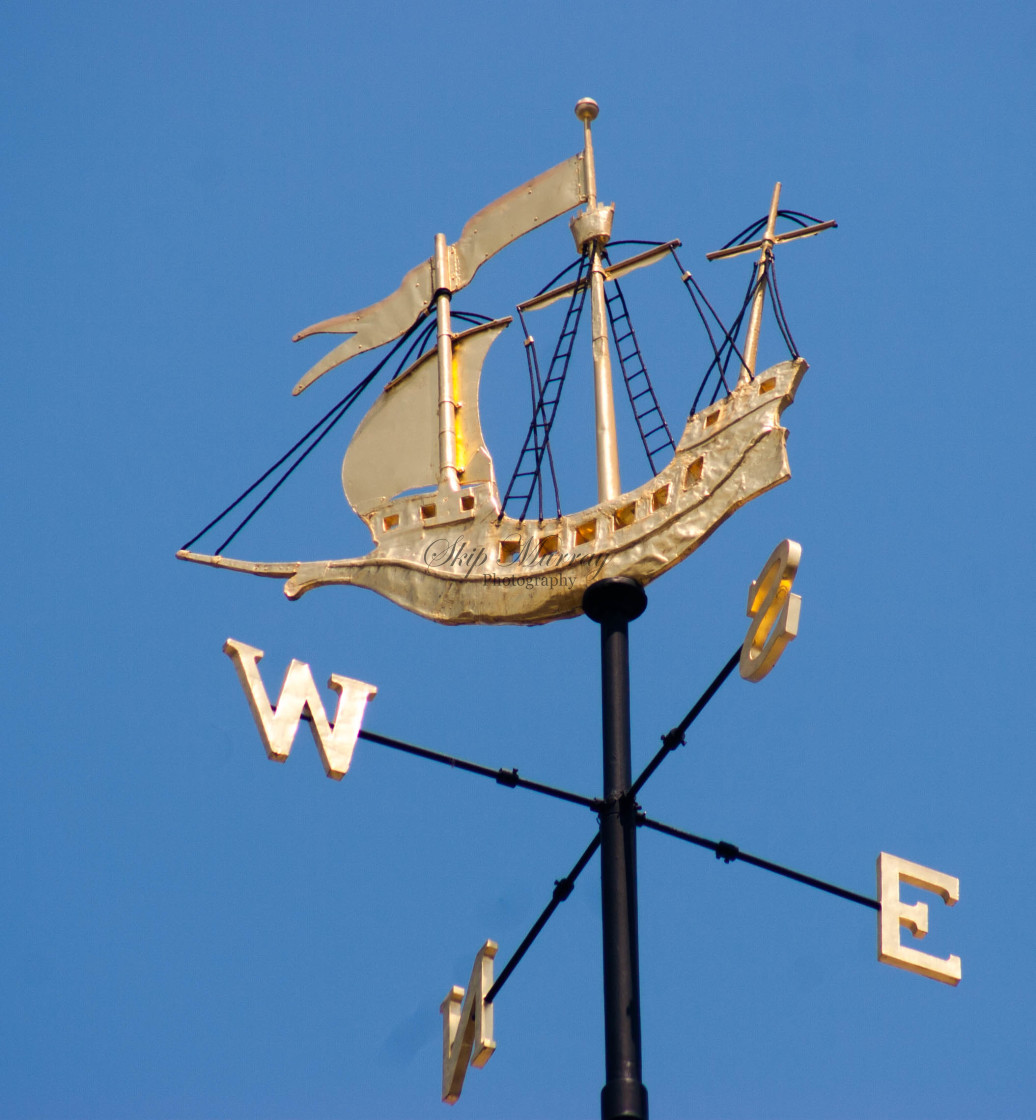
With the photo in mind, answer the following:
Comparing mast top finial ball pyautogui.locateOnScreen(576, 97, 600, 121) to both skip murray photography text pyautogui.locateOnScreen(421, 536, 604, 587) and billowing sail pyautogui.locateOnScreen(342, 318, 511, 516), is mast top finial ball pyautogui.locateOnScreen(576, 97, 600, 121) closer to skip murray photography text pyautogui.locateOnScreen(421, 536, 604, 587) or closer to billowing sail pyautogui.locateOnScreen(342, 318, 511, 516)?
billowing sail pyautogui.locateOnScreen(342, 318, 511, 516)

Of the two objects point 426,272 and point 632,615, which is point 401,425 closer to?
point 426,272

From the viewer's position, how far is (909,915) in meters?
6.82

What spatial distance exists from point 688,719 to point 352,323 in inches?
180

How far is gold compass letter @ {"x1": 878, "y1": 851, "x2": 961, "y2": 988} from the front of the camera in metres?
6.66

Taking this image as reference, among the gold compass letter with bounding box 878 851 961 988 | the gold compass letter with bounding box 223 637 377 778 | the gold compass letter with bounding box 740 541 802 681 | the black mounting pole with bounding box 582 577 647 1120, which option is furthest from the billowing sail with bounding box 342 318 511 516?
the gold compass letter with bounding box 878 851 961 988

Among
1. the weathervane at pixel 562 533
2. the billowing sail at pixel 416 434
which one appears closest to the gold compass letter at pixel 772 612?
the weathervane at pixel 562 533

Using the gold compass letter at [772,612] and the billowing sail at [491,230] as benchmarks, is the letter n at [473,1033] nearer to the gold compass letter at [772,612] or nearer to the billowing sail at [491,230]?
the gold compass letter at [772,612]

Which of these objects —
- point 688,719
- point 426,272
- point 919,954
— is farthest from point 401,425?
point 919,954

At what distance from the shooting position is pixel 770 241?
8.73 metres

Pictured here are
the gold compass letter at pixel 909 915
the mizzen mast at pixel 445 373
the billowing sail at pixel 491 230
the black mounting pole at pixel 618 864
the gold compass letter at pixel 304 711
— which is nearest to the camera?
the black mounting pole at pixel 618 864

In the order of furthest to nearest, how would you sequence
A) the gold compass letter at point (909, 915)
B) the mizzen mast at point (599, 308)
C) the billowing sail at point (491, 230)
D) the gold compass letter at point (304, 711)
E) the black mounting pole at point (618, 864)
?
the billowing sail at point (491, 230) → the mizzen mast at point (599, 308) → the gold compass letter at point (304, 711) → the gold compass letter at point (909, 915) → the black mounting pole at point (618, 864)

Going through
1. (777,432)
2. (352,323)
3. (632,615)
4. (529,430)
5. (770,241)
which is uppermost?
(352,323)

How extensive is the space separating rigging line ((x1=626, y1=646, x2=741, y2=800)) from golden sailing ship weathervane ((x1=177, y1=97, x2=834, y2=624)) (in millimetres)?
776

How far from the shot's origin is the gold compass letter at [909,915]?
666cm
